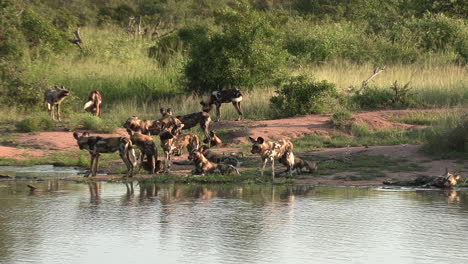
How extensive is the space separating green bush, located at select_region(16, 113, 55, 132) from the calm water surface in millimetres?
6801

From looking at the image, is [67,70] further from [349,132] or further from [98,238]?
[98,238]

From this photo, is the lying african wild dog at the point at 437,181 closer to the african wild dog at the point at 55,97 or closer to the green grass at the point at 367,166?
the green grass at the point at 367,166

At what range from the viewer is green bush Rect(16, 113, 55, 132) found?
2094 centimetres

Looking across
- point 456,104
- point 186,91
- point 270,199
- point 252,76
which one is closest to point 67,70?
point 186,91

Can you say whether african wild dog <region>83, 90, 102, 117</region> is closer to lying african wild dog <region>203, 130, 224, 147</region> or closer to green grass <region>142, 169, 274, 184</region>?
lying african wild dog <region>203, 130, 224, 147</region>

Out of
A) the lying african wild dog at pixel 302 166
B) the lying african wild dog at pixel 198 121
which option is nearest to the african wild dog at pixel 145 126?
the lying african wild dog at pixel 198 121

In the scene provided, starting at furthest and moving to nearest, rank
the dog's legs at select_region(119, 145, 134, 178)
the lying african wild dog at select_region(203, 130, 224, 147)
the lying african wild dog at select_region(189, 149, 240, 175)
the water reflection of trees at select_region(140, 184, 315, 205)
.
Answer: the lying african wild dog at select_region(203, 130, 224, 147) < the dog's legs at select_region(119, 145, 134, 178) < the lying african wild dog at select_region(189, 149, 240, 175) < the water reflection of trees at select_region(140, 184, 315, 205)

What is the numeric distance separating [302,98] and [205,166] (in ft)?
28.4

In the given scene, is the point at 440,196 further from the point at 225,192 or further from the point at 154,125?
the point at 154,125

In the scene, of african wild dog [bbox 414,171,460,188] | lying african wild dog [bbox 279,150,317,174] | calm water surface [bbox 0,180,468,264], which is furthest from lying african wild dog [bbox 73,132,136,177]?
african wild dog [bbox 414,171,460,188]

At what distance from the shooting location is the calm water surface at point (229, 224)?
9047 mm

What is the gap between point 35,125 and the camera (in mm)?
21000

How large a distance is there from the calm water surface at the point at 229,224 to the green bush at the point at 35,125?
680 cm

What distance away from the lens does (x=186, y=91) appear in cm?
2688
